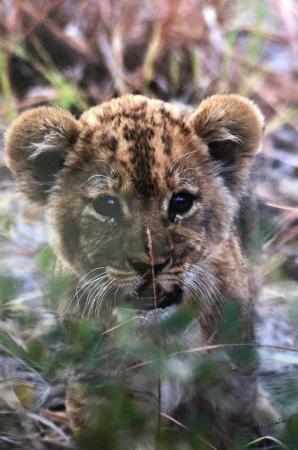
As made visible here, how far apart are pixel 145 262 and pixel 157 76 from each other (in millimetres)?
434

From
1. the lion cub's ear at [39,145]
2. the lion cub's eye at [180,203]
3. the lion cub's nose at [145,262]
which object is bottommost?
the lion cub's nose at [145,262]

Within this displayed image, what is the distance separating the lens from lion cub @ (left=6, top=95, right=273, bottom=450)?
1787mm

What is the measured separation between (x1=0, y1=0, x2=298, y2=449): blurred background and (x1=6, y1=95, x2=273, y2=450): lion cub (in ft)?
0.15

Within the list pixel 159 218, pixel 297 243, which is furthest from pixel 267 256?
pixel 159 218

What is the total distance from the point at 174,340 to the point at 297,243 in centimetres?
37

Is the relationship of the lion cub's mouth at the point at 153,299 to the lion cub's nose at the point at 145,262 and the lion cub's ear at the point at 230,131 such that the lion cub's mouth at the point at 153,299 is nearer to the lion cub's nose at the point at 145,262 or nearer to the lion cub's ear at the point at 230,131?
the lion cub's nose at the point at 145,262

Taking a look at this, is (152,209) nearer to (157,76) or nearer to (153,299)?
(153,299)

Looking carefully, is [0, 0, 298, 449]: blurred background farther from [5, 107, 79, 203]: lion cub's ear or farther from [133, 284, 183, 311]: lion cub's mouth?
[133, 284, 183, 311]: lion cub's mouth

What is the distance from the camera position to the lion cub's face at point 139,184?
1.78m

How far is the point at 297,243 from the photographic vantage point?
6.28ft

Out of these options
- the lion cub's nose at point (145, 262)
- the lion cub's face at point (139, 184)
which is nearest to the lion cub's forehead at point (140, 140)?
the lion cub's face at point (139, 184)

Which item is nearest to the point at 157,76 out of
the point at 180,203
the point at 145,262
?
the point at 180,203

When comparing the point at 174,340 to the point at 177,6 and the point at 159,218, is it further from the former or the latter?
the point at 177,6

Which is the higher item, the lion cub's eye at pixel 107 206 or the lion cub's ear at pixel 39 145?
the lion cub's ear at pixel 39 145
